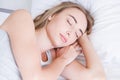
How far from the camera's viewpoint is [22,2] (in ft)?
5.03

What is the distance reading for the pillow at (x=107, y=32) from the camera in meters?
1.31

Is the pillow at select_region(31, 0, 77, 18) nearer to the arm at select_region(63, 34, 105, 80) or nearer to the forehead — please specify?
the forehead

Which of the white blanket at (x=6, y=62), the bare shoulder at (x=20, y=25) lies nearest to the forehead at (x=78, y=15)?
the bare shoulder at (x=20, y=25)

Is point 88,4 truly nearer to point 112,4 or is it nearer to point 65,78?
point 112,4

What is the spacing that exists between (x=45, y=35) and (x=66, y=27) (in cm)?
13

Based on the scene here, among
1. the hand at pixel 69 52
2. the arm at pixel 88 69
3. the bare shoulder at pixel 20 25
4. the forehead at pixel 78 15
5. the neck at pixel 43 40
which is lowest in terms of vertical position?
the arm at pixel 88 69

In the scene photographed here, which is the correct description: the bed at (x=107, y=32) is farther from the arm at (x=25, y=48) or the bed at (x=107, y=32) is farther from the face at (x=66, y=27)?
the arm at (x=25, y=48)

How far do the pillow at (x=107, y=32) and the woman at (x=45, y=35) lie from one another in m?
0.08

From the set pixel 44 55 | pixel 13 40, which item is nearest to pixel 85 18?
pixel 44 55

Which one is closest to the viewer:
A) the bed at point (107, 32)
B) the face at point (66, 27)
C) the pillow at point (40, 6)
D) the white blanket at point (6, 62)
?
the white blanket at point (6, 62)

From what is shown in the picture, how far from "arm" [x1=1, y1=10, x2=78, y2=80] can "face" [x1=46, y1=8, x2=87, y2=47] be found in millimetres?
137

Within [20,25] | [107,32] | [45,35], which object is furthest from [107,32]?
[20,25]

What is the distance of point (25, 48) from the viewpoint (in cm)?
106

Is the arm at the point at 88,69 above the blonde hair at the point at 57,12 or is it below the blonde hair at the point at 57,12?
below
